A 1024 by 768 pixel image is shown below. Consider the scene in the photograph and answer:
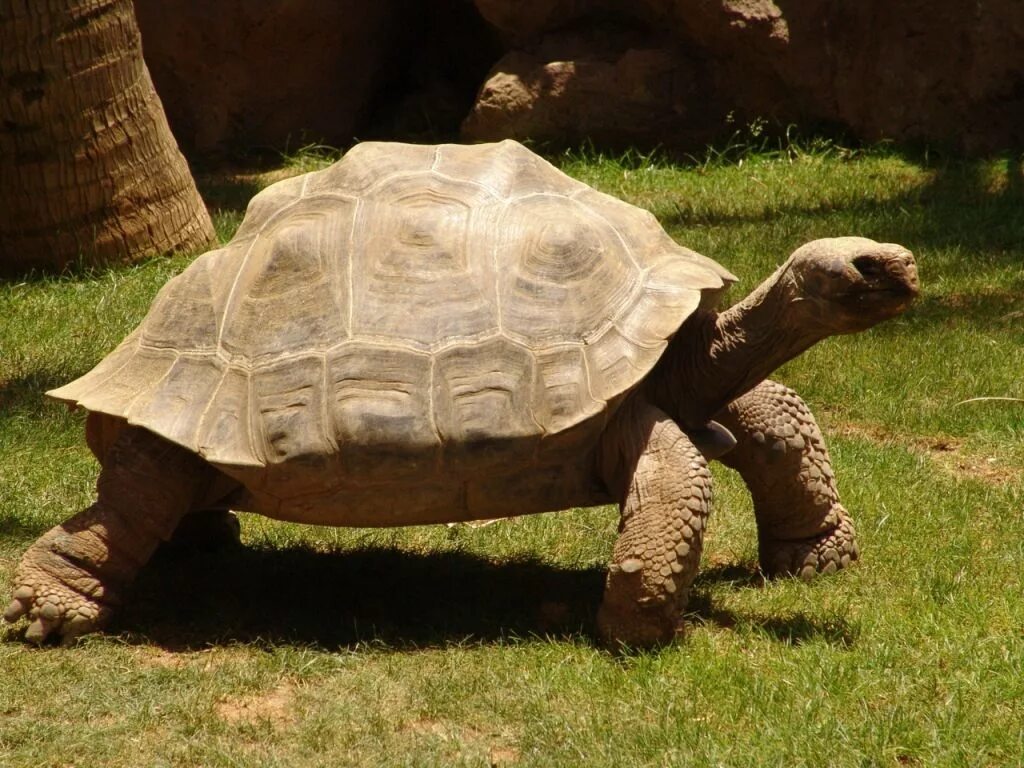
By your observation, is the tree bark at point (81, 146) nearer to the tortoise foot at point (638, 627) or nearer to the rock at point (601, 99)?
Result: the rock at point (601, 99)

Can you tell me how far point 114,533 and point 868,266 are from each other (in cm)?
220

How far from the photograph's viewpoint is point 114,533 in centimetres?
420

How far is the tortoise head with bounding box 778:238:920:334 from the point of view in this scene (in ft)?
12.6

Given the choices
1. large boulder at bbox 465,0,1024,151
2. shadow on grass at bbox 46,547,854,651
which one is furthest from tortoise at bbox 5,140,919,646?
large boulder at bbox 465,0,1024,151

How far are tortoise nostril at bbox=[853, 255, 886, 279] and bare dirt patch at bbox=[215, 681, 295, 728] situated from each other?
183cm

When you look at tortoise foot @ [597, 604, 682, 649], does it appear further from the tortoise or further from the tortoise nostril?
the tortoise nostril

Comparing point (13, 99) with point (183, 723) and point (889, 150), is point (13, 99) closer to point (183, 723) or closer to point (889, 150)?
point (183, 723)

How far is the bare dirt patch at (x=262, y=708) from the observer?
3641mm

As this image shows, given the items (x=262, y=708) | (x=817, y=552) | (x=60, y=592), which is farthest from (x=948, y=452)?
(x=60, y=592)

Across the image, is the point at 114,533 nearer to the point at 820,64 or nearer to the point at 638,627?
the point at 638,627

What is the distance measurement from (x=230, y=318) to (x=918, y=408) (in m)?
3.06

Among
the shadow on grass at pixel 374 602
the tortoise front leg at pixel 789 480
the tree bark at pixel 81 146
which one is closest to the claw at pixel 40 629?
the shadow on grass at pixel 374 602

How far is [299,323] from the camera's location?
13.4 feet

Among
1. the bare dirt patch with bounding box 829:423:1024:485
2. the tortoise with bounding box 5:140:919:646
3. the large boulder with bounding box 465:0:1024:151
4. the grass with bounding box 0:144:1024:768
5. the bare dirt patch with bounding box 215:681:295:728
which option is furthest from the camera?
the large boulder with bounding box 465:0:1024:151
